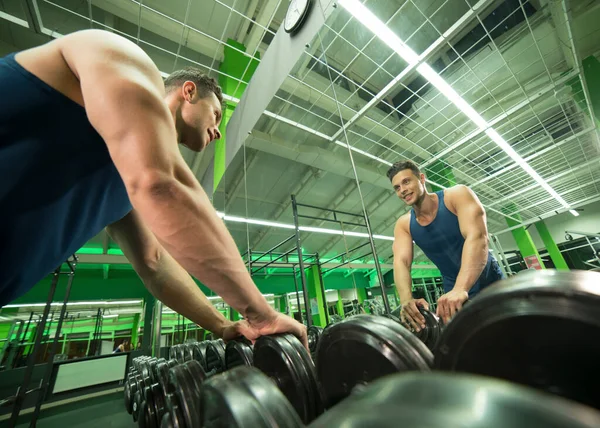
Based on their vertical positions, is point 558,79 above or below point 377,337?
above

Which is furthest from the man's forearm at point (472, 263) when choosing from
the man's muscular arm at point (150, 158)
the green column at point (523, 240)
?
the green column at point (523, 240)

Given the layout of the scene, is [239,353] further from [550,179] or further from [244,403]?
[550,179]

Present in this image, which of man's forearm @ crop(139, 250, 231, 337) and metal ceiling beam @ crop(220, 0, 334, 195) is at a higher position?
metal ceiling beam @ crop(220, 0, 334, 195)

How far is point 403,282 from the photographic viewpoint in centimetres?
158

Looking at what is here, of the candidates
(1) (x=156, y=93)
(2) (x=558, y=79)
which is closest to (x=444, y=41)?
(2) (x=558, y=79)

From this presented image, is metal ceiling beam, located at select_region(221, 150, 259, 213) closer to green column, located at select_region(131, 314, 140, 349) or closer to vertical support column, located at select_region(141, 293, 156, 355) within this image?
vertical support column, located at select_region(141, 293, 156, 355)

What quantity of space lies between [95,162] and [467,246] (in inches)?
57.8

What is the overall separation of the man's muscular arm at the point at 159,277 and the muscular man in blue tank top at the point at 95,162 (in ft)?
0.81

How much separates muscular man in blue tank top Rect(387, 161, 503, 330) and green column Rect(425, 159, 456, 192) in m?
3.35

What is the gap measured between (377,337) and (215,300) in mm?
9134

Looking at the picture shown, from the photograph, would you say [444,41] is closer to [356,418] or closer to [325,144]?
[325,144]

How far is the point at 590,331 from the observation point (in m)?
0.27

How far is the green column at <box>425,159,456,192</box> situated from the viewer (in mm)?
4695

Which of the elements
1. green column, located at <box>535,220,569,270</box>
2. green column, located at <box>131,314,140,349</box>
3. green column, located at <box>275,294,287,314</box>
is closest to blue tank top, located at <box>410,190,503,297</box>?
green column, located at <box>275,294,287,314</box>
